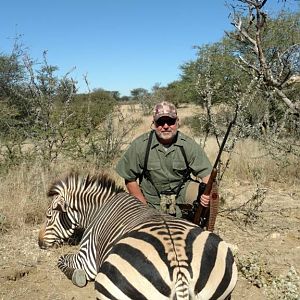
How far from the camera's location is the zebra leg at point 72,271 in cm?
364

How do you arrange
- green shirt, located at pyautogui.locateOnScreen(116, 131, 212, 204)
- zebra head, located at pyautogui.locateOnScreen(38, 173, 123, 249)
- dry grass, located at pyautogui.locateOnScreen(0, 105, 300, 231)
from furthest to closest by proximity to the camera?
dry grass, located at pyautogui.locateOnScreen(0, 105, 300, 231) → green shirt, located at pyautogui.locateOnScreen(116, 131, 212, 204) → zebra head, located at pyautogui.locateOnScreen(38, 173, 123, 249)

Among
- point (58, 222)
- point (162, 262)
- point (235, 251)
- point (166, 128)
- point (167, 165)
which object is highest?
point (166, 128)

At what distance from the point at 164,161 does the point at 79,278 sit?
1.35m

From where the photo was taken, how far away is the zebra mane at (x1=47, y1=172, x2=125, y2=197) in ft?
13.0

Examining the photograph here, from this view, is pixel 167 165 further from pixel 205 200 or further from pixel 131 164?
pixel 205 200

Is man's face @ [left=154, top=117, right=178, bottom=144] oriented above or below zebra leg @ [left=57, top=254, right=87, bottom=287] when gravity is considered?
above

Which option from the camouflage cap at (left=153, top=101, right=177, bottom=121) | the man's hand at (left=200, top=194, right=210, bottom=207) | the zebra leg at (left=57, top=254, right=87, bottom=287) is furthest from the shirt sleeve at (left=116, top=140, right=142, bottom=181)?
the zebra leg at (left=57, top=254, right=87, bottom=287)

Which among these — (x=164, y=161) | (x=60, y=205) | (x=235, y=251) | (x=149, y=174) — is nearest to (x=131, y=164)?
(x=149, y=174)

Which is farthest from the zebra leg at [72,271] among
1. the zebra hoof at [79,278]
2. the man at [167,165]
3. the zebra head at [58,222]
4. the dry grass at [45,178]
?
the dry grass at [45,178]

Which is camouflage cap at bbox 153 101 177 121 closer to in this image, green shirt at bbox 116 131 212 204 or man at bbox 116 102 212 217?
man at bbox 116 102 212 217

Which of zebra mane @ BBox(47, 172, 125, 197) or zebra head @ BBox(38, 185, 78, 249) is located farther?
zebra head @ BBox(38, 185, 78, 249)

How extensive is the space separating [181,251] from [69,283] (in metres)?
1.86

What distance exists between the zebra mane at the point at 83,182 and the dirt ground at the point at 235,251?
2.29 ft

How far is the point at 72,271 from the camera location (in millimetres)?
3740
